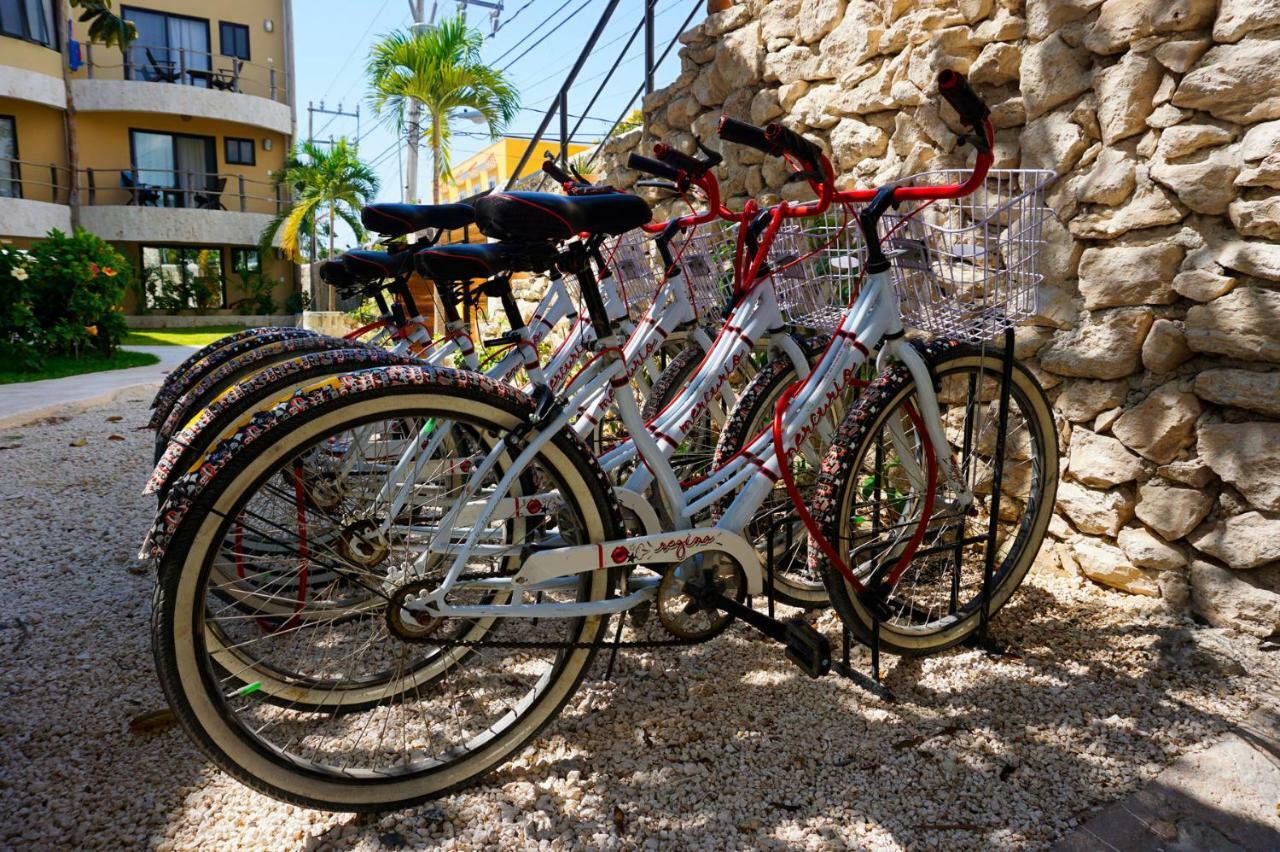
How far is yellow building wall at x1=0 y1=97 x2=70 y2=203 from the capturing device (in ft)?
Answer: 61.1

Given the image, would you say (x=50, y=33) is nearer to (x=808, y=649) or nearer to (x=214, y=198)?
(x=214, y=198)

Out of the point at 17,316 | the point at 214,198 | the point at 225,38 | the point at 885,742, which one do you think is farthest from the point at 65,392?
the point at 225,38

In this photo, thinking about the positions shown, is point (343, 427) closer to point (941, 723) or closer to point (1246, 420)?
point (941, 723)

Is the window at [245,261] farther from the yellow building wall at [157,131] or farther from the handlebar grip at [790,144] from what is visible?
the handlebar grip at [790,144]

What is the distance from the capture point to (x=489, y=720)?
2.41 meters

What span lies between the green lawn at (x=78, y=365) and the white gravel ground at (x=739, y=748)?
7.69 metres

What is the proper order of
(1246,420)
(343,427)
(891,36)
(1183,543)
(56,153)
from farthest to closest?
(56,153)
(891,36)
(1183,543)
(1246,420)
(343,427)

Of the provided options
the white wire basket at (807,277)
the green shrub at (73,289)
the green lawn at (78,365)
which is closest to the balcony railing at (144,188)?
the green lawn at (78,365)

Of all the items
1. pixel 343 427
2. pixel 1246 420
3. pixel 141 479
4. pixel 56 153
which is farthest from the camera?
pixel 56 153

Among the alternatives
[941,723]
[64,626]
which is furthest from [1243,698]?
[64,626]

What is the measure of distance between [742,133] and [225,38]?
A: 23956mm

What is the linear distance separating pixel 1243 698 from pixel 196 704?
2715 millimetres

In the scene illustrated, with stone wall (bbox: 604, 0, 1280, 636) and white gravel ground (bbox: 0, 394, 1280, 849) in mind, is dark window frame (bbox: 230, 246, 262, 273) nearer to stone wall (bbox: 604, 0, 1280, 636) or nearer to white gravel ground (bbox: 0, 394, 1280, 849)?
white gravel ground (bbox: 0, 394, 1280, 849)

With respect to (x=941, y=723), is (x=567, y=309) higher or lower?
higher
